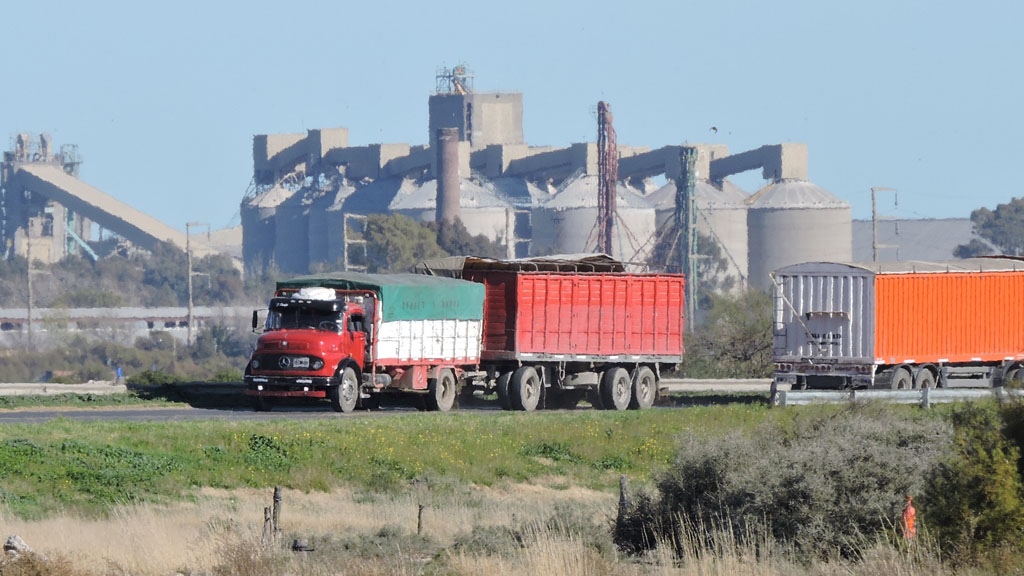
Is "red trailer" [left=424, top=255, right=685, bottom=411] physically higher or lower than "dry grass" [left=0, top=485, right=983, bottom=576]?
higher

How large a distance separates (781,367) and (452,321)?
8.64 metres

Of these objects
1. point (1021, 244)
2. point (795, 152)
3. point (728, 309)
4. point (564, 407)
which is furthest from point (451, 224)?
point (564, 407)

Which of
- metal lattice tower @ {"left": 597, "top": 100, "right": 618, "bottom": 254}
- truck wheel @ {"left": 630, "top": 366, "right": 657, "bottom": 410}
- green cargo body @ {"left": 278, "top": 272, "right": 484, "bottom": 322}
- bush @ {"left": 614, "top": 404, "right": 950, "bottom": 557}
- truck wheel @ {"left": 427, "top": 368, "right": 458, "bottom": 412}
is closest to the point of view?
bush @ {"left": 614, "top": 404, "right": 950, "bottom": 557}

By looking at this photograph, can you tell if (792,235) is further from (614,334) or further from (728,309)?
(614,334)

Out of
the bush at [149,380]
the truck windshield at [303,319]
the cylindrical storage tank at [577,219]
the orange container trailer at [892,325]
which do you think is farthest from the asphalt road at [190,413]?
the cylindrical storage tank at [577,219]

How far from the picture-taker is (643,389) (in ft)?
131

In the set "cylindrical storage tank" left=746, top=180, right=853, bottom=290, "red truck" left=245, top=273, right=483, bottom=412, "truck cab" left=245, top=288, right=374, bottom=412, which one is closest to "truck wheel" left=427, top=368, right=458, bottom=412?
"red truck" left=245, top=273, right=483, bottom=412

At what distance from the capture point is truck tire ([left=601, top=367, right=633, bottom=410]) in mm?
38844

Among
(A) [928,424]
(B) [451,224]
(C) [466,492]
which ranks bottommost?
(C) [466,492]

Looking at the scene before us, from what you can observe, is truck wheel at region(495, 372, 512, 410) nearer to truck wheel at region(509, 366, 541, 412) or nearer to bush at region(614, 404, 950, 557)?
truck wheel at region(509, 366, 541, 412)

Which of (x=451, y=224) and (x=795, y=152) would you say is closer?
(x=451, y=224)

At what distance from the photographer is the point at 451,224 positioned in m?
159

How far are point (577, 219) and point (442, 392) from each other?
154 m

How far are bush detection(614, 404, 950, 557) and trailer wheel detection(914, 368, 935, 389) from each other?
20.7 m
